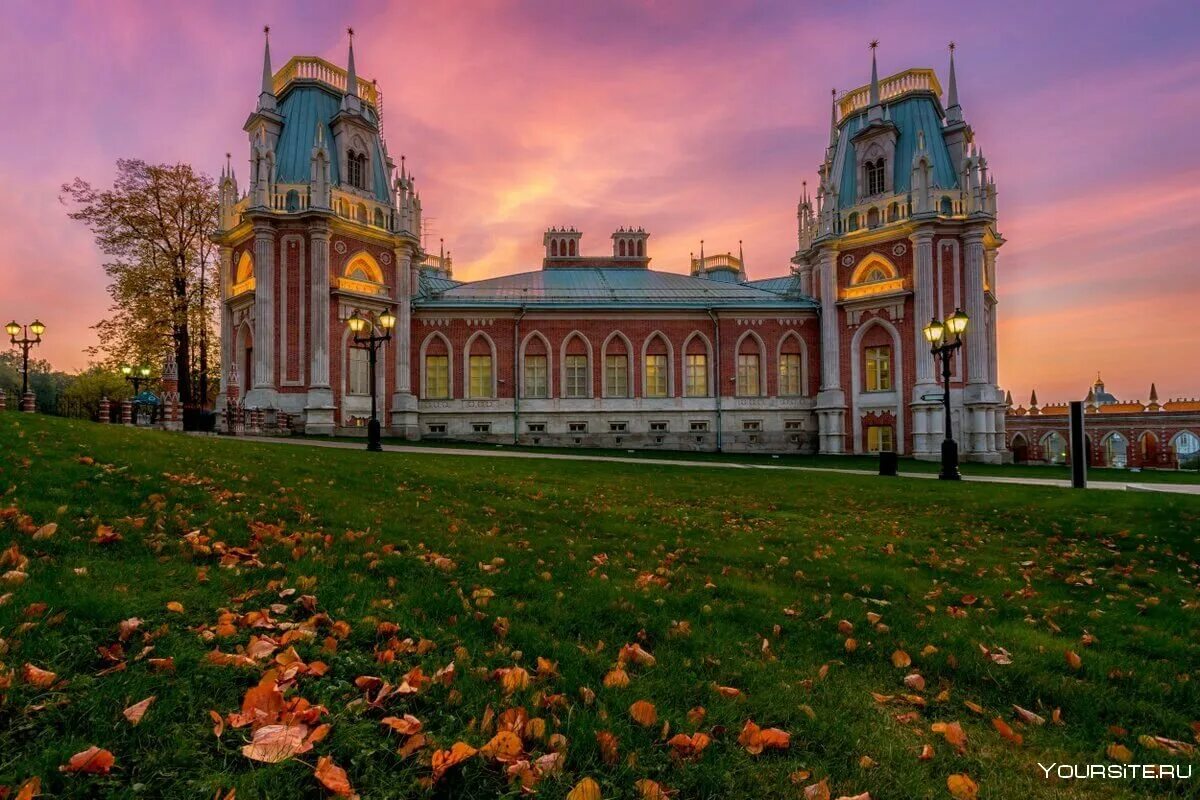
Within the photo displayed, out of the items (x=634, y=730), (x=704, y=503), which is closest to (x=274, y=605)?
(x=634, y=730)

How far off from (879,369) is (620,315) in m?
15.7

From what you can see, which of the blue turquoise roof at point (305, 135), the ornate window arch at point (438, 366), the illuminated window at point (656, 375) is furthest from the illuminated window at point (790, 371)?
the blue turquoise roof at point (305, 135)

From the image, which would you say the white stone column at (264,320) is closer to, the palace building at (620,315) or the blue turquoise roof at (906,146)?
the palace building at (620,315)

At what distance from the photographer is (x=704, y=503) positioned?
11.7 m

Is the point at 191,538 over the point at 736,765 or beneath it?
over

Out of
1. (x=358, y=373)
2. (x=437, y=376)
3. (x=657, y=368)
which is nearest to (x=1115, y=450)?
(x=657, y=368)

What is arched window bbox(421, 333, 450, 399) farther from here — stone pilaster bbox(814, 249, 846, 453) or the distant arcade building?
the distant arcade building

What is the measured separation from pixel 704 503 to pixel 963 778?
899 cm

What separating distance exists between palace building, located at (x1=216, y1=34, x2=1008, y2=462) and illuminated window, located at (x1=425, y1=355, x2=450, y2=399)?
0.12 metres

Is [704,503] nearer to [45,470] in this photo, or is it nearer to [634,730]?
[634,730]

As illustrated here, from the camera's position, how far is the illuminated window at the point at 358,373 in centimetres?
3086

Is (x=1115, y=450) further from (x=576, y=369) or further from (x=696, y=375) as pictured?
(x=576, y=369)

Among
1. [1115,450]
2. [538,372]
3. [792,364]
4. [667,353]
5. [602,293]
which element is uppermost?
[602,293]

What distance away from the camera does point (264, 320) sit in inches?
1144
